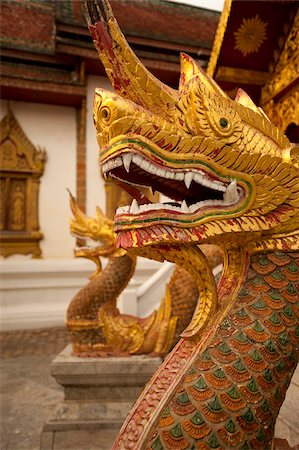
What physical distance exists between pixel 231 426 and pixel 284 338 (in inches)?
9.2

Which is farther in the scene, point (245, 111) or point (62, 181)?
point (62, 181)

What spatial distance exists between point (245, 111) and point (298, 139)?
1542mm

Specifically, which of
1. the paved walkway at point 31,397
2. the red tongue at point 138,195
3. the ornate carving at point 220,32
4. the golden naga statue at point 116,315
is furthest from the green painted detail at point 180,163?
the ornate carving at point 220,32

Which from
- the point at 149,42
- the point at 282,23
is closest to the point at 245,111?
the point at 282,23

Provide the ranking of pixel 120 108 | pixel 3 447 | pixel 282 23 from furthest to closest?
pixel 282 23, pixel 3 447, pixel 120 108

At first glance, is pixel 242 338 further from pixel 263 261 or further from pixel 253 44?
pixel 253 44

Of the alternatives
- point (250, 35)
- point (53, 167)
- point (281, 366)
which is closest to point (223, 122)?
point (281, 366)

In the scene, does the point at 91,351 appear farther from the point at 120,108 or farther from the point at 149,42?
the point at 149,42

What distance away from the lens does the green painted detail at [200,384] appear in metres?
0.83

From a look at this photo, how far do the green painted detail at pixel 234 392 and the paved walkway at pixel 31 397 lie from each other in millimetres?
270

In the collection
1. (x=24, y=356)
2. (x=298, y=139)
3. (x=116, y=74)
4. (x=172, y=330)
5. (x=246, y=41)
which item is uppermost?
(x=246, y=41)

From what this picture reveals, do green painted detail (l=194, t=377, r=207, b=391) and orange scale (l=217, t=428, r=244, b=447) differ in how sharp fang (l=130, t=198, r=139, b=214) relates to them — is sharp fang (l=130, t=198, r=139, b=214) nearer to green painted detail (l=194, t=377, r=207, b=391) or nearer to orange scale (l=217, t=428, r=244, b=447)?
green painted detail (l=194, t=377, r=207, b=391)

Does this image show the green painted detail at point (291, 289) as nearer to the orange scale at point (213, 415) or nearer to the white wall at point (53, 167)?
the orange scale at point (213, 415)

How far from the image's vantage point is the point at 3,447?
1.80 m
